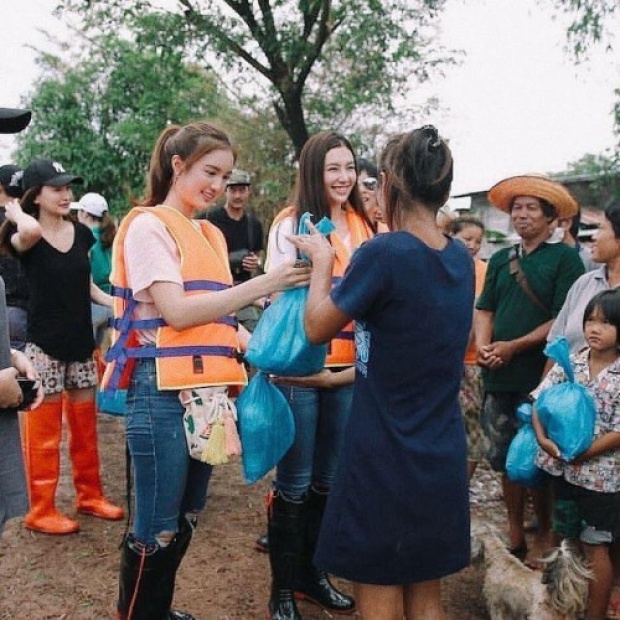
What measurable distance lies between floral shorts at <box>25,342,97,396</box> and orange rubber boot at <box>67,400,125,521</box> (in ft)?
0.50

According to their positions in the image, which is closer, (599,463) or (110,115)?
(599,463)

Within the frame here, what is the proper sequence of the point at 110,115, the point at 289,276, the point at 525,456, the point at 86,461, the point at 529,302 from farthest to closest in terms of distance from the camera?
1. the point at 110,115
2. the point at 86,461
3. the point at 529,302
4. the point at 525,456
5. the point at 289,276

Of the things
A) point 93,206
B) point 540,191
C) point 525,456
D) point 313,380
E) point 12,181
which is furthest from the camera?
point 93,206

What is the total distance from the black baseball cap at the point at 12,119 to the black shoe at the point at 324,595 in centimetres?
243

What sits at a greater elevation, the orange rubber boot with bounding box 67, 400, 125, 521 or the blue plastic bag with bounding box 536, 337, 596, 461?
the blue plastic bag with bounding box 536, 337, 596, 461

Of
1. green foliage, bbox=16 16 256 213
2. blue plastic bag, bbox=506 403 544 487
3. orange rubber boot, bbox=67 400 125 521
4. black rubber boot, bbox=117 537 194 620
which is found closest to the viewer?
black rubber boot, bbox=117 537 194 620

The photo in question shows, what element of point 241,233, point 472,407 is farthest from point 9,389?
point 241,233

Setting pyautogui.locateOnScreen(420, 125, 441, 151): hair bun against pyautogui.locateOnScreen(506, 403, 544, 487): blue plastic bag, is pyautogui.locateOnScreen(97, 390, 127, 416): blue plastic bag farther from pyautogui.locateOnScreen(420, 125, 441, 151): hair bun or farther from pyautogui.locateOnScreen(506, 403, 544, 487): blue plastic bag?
pyautogui.locateOnScreen(506, 403, 544, 487): blue plastic bag

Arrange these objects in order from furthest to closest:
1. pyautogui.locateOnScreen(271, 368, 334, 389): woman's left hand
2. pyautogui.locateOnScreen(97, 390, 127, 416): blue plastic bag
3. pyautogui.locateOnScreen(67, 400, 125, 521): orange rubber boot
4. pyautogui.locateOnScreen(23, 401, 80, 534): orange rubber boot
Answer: pyautogui.locateOnScreen(67, 400, 125, 521): orange rubber boot
pyautogui.locateOnScreen(23, 401, 80, 534): orange rubber boot
pyautogui.locateOnScreen(271, 368, 334, 389): woman's left hand
pyautogui.locateOnScreen(97, 390, 127, 416): blue plastic bag

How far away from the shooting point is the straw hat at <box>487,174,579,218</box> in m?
4.00

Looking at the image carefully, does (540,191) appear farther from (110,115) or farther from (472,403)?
(110,115)

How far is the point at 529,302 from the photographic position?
4.11 m

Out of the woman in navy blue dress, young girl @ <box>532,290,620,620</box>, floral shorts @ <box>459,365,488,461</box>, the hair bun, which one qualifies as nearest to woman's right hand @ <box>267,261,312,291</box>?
the woman in navy blue dress

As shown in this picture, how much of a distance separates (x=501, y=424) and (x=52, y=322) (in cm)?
257
